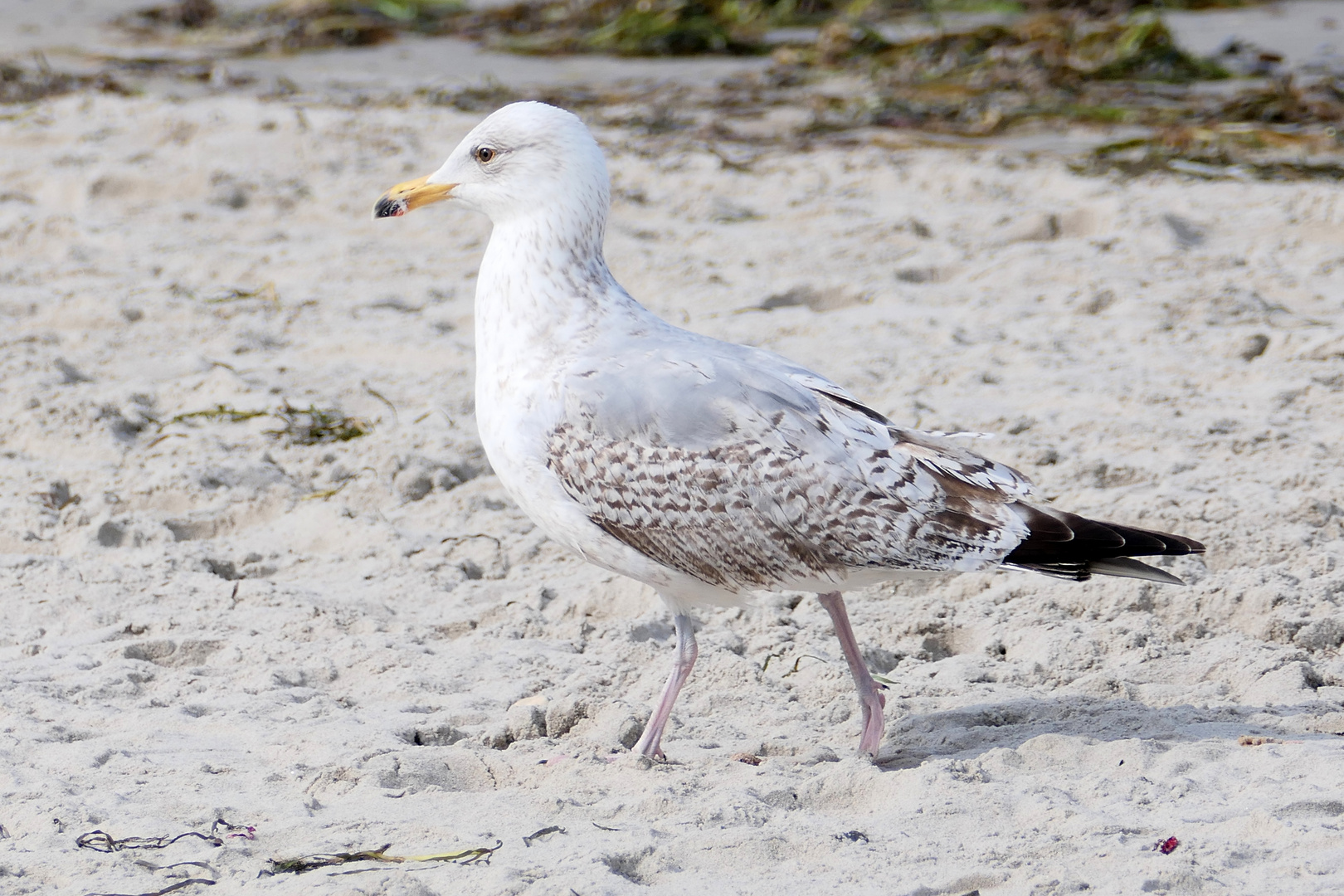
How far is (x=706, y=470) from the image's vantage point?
325 cm

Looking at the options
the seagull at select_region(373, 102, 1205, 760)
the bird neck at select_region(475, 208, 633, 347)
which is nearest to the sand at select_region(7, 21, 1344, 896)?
the seagull at select_region(373, 102, 1205, 760)

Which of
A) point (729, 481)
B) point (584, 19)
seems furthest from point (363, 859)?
point (584, 19)

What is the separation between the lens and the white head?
357 centimetres

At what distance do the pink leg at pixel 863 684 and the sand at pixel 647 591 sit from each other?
0.06m

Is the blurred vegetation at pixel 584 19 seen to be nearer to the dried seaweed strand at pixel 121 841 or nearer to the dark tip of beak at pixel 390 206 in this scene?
the dark tip of beak at pixel 390 206

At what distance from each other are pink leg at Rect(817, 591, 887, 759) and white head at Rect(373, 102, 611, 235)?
110 cm

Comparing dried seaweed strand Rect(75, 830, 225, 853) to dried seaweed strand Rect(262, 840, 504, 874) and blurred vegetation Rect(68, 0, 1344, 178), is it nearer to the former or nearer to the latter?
dried seaweed strand Rect(262, 840, 504, 874)

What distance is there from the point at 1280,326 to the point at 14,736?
4607mm

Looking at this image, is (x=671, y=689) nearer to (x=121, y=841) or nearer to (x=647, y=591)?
(x=647, y=591)

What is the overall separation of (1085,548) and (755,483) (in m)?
0.72

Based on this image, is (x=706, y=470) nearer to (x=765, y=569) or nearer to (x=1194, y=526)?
(x=765, y=569)

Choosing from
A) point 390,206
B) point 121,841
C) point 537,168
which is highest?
point 537,168

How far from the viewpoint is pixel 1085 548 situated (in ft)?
10.3

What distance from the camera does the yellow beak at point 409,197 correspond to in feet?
12.3
